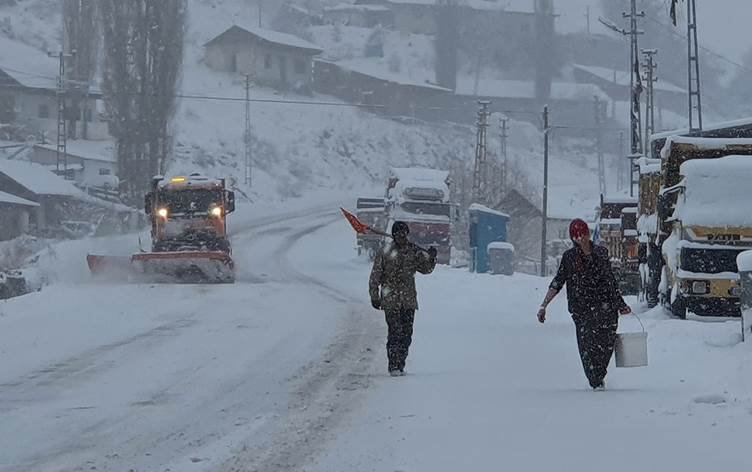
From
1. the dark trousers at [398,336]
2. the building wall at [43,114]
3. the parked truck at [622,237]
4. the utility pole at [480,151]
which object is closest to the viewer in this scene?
the dark trousers at [398,336]

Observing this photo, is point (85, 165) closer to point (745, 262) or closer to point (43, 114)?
point (43, 114)

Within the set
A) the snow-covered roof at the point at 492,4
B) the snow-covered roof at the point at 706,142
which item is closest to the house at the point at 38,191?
the snow-covered roof at the point at 706,142

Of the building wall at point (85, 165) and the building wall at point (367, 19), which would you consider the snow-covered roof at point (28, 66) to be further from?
the building wall at point (367, 19)

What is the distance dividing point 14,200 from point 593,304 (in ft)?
166

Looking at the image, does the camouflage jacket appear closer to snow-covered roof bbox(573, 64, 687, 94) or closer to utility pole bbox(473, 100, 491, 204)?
utility pole bbox(473, 100, 491, 204)

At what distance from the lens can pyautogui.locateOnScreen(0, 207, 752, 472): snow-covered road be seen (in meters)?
8.09

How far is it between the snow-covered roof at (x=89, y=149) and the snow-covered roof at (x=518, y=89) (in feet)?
158

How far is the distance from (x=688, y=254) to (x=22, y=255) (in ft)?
116

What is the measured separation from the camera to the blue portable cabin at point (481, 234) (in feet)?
133

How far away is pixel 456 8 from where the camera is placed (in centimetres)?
12938

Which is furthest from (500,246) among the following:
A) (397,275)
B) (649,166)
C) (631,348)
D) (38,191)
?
(38,191)

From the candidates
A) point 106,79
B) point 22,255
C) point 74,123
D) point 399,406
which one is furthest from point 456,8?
point 399,406

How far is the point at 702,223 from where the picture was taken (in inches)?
707

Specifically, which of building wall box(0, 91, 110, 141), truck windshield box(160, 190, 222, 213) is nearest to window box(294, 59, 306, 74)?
building wall box(0, 91, 110, 141)
